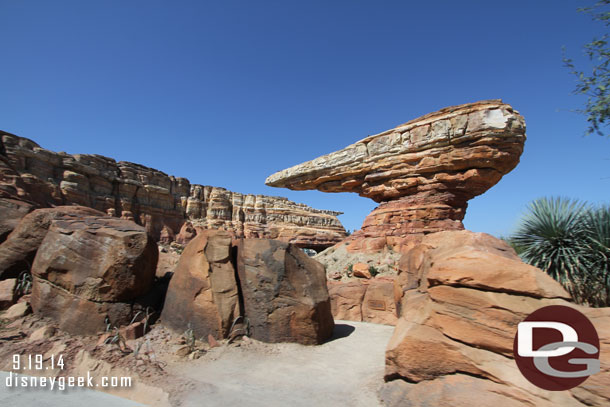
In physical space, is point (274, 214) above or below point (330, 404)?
above

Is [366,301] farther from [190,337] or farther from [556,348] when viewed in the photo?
[556,348]

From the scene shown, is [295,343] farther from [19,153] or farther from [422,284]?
[19,153]

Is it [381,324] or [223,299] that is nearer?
[223,299]

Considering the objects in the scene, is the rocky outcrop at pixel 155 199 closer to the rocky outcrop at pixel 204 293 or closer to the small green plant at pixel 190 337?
the rocky outcrop at pixel 204 293

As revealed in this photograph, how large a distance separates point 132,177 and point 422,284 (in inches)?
1567

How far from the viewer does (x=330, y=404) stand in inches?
158

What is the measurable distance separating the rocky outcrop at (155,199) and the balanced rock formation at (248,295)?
20.1 metres

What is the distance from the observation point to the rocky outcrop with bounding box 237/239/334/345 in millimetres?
6277

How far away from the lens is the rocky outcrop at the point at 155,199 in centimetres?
2702

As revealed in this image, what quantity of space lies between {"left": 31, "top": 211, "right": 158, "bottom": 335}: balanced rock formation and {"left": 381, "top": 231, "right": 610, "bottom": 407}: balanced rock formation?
5.40 metres

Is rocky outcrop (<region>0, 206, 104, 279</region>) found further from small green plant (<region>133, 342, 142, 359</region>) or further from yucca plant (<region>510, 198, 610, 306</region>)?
yucca plant (<region>510, 198, 610, 306</region>)

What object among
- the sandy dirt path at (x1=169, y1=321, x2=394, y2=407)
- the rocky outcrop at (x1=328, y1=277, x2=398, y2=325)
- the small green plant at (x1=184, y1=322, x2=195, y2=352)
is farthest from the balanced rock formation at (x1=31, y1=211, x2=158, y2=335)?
the rocky outcrop at (x1=328, y1=277, x2=398, y2=325)

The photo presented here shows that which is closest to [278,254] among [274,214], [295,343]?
[295,343]

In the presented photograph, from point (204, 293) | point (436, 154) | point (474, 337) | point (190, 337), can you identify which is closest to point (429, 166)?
point (436, 154)
